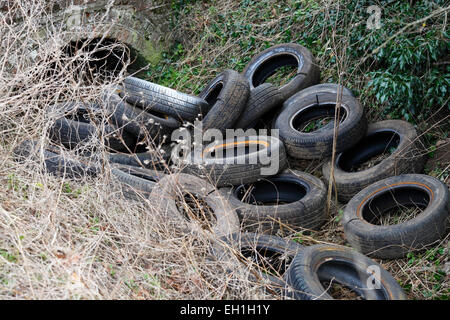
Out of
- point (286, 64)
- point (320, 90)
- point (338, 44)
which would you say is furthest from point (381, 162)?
point (286, 64)

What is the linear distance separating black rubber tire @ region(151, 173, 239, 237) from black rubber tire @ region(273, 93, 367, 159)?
131 centimetres

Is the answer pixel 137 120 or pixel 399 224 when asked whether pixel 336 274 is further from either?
pixel 137 120

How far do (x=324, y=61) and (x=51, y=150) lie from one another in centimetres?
400

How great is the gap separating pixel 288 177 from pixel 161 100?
5.90 feet

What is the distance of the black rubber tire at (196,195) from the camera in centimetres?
457

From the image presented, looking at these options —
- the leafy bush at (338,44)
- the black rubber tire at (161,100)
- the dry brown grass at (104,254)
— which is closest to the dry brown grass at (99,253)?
the dry brown grass at (104,254)

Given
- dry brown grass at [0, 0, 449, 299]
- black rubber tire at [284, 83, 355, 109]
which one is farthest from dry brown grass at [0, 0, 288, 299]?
black rubber tire at [284, 83, 355, 109]

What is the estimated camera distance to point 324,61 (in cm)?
703

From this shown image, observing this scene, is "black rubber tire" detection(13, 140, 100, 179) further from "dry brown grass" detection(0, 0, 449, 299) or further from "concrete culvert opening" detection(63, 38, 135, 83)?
"concrete culvert opening" detection(63, 38, 135, 83)

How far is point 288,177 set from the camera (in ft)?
18.2

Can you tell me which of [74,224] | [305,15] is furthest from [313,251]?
[305,15]

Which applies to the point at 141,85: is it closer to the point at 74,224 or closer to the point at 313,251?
the point at 74,224

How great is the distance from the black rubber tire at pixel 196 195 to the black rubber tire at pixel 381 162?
1.38 m

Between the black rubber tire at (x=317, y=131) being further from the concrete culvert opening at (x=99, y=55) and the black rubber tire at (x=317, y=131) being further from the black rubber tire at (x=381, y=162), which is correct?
the concrete culvert opening at (x=99, y=55)
